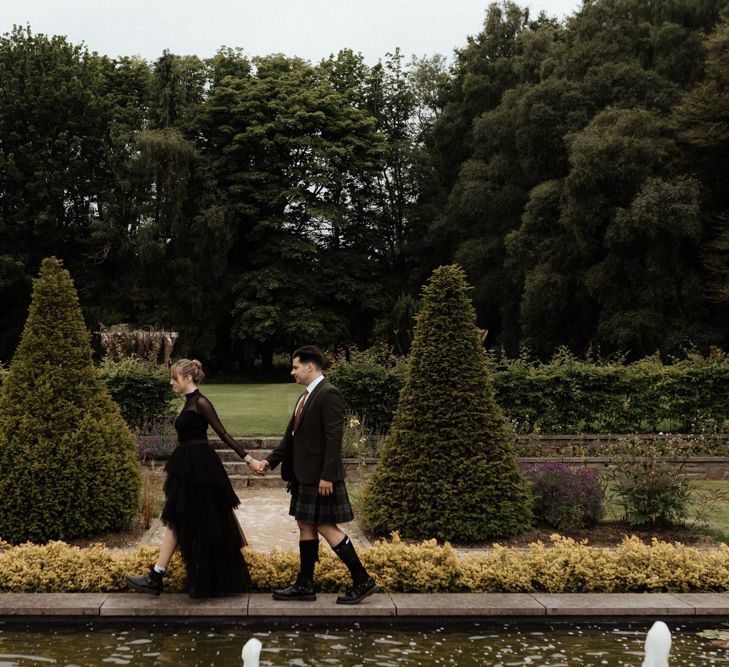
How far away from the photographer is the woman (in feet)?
22.3

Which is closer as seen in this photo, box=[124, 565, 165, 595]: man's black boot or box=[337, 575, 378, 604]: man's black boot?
box=[337, 575, 378, 604]: man's black boot

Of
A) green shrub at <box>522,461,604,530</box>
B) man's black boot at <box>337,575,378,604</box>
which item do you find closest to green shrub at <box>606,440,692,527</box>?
green shrub at <box>522,461,604,530</box>

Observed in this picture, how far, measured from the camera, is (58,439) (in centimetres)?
908

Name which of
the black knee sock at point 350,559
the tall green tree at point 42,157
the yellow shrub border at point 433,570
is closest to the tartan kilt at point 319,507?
the black knee sock at point 350,559

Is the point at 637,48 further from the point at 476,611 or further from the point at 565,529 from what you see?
the point at 476,611

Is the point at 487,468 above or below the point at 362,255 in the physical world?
below

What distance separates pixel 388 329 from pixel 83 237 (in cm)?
1473

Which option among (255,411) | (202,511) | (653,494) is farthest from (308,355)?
(255,411)

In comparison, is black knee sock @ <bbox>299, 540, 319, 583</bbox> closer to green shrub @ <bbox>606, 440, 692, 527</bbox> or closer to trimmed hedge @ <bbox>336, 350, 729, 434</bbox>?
green shrub @ <bbox>606, 440, 692, 527</bbox>

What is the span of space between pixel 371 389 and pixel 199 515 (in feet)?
30.6

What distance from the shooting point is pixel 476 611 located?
6613 mm

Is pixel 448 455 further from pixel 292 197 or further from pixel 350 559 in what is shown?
pixel 292 197

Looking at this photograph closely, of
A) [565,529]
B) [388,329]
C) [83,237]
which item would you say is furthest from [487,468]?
[83,237]

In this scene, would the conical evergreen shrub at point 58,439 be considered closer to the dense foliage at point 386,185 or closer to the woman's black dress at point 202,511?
the woman's black dress at point 202,511
